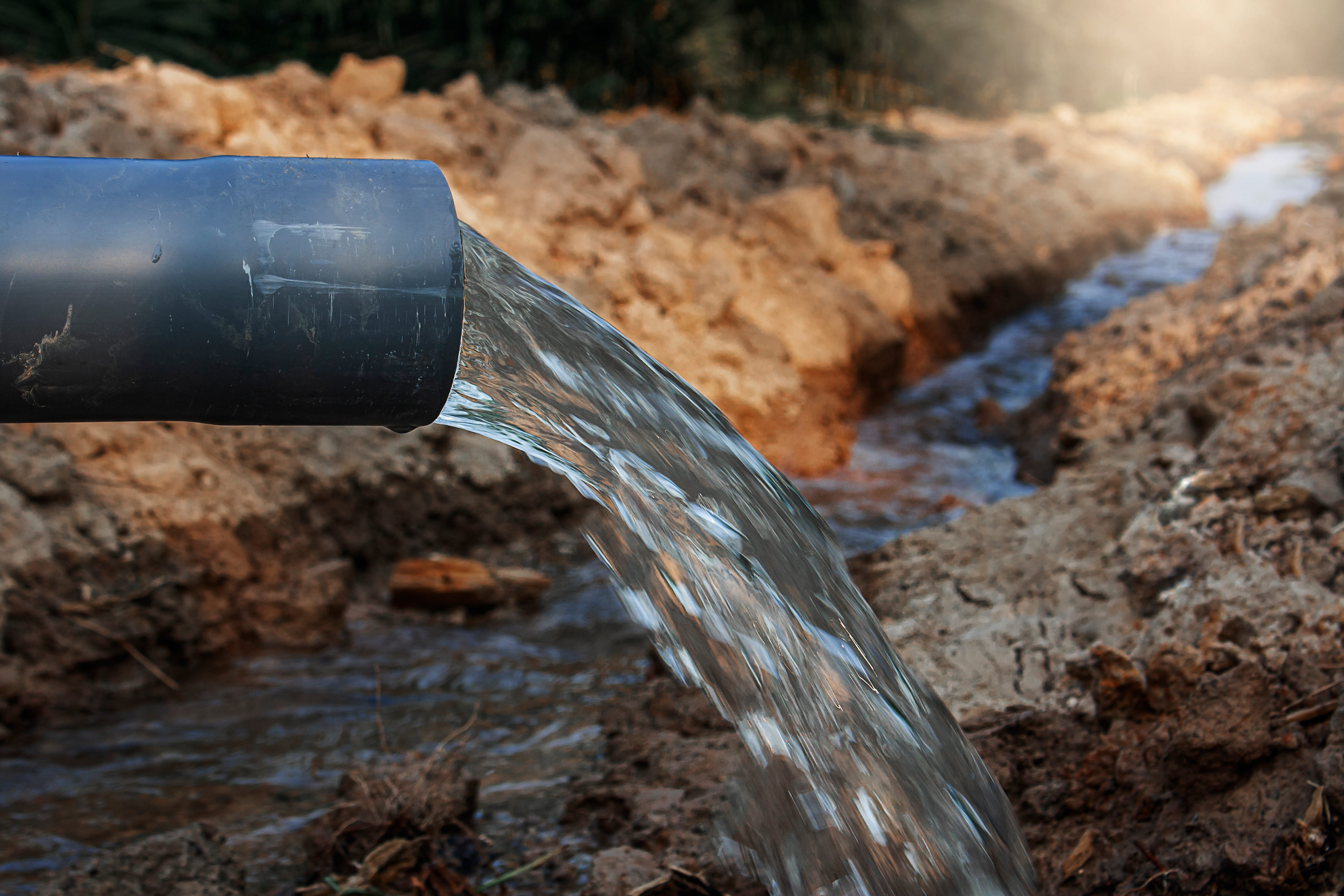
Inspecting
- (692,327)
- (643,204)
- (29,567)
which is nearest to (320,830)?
(29,567)

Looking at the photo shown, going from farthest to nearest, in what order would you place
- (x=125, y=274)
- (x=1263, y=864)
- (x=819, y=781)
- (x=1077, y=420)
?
1. (x=1077, y=420)
2. (x=819, y=781)
3. (x=1263, y=864)
4. (x=125, y=274)

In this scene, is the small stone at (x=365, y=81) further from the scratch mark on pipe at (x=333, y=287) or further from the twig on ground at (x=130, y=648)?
the scratch mark on pipe at (x=333, y=287)

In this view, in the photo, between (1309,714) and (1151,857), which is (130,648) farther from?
(1309,714)

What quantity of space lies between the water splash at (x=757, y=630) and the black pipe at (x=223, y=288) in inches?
8.7

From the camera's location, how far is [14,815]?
9.33 feet

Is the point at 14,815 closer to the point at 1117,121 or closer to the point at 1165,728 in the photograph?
the point at 1165,728

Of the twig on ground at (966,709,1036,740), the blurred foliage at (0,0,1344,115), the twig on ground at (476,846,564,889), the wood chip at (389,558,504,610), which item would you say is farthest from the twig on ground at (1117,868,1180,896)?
the blurred foliage at (0,0,1344,115)

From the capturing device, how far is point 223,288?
4.42ft

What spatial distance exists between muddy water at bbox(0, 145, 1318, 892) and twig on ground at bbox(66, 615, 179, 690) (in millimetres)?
75

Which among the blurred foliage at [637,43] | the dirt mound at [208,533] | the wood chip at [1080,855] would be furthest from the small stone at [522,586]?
the blurred foliage at [637,43]

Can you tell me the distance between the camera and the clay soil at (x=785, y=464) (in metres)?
1.96

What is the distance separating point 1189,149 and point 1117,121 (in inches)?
92.1

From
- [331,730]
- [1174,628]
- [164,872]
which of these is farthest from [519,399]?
[331,730]

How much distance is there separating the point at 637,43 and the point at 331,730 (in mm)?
10003
